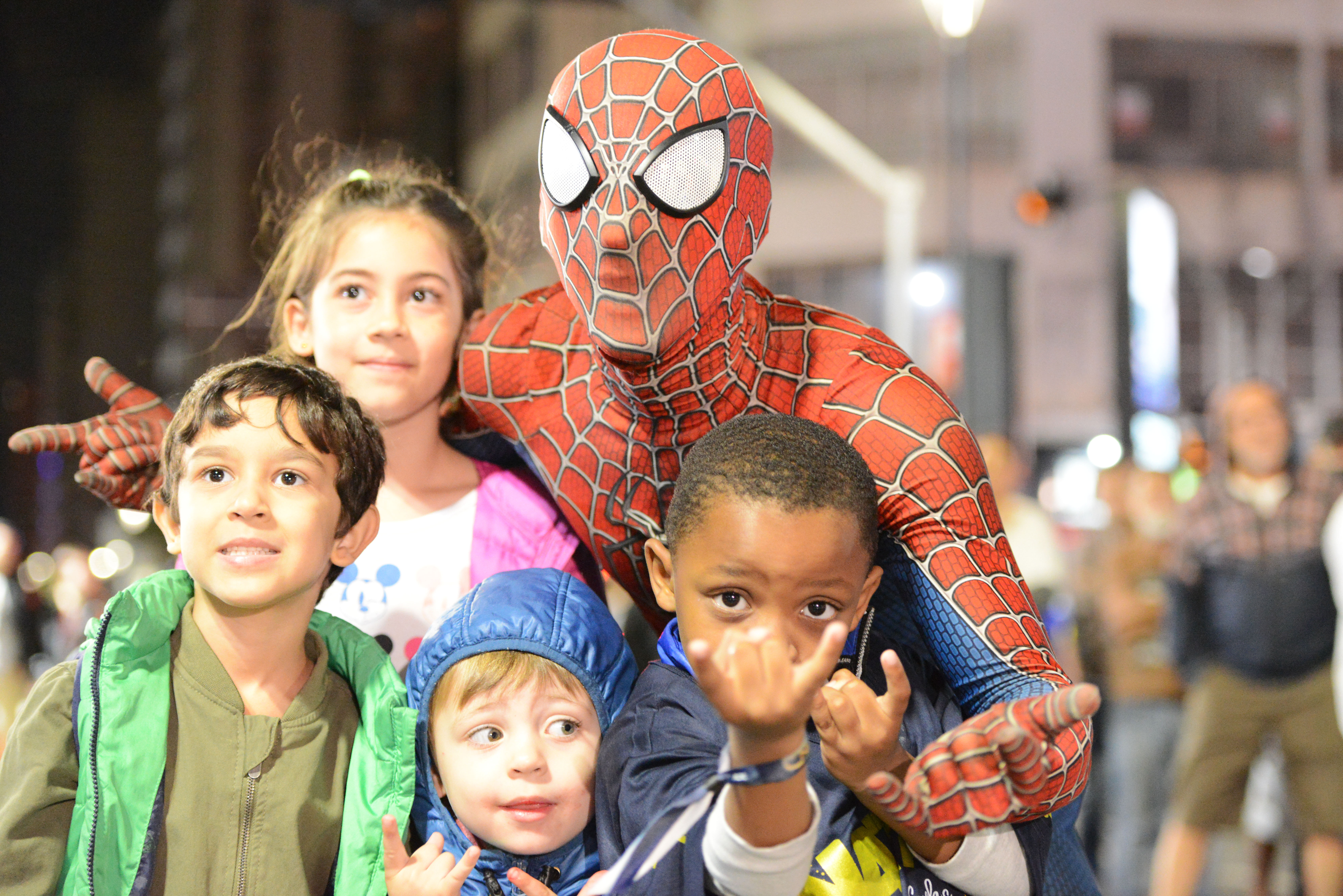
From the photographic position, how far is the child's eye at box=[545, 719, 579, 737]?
2.04 meters

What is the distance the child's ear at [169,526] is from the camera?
1954mm

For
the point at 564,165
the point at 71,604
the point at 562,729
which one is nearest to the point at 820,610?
the point at 562,729

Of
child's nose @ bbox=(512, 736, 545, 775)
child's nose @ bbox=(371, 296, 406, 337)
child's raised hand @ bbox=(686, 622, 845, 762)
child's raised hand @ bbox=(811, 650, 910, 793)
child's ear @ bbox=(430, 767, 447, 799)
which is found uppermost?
child's nose @ bbox=(371, 296, 406, 337)

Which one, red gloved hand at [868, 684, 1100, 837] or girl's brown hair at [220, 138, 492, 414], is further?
girl's brown hair at [220, 138, 492, 414]

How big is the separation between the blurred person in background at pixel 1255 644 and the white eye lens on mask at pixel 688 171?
4.18m

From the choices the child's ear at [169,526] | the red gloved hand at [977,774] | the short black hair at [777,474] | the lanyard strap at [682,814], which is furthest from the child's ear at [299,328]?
the red gloved hand at [977,774]

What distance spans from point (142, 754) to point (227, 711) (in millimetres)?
131

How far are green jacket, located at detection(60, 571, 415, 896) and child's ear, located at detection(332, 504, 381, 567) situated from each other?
182 mm

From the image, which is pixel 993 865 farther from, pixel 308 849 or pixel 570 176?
pixel 570 176

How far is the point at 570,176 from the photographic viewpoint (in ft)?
5.74

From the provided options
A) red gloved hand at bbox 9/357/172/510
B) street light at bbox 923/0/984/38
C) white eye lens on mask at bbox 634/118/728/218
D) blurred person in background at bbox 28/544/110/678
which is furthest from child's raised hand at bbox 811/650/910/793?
blurred person in background at bbox 28/544/110/678

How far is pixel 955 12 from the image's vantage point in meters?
7.37

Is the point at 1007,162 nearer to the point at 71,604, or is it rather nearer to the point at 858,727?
the point at 71,604

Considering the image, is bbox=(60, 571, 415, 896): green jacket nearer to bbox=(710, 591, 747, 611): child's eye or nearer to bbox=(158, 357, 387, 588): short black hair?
bbox=(158, 357, 387, 588): short black hair
